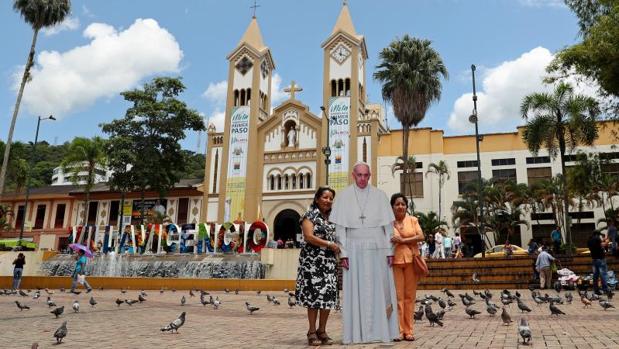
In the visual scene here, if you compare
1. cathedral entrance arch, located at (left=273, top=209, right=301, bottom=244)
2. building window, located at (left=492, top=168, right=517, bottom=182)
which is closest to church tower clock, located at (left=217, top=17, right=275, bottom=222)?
cathedral entrance arch, located at (left=273, top=209, right=301, bottom=244)

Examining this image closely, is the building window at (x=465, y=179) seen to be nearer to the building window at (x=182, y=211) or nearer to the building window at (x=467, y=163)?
the building window at (x=467, y=163)

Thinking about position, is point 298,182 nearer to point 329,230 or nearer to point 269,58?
point 269,58

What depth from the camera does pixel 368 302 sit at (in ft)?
16.8

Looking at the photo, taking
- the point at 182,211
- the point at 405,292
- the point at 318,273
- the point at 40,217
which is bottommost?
the point at 405,292

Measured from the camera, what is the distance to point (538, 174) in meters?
34.9

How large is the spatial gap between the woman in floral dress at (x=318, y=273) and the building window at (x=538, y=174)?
108ft

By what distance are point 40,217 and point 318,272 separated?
4739cm

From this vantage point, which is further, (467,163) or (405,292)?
(467,163)

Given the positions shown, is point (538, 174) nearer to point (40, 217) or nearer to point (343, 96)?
point (343, 96)

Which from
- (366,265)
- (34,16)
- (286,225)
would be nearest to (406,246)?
(366,265)

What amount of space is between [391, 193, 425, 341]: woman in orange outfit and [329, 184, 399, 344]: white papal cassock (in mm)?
233

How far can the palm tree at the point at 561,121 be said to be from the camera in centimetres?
2178

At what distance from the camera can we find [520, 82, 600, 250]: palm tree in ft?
71.5

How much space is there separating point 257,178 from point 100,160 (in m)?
11.6
